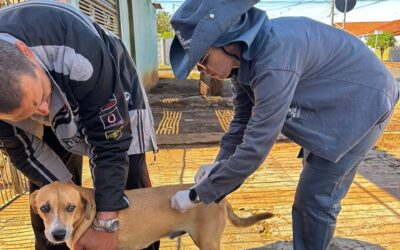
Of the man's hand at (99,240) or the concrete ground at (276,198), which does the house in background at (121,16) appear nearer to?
the concrete ground at (276,198)

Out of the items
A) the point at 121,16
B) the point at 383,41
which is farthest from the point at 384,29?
the point at 121,16

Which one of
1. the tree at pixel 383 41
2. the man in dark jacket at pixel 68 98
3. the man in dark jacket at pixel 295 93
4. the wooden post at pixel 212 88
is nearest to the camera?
the man in dark jacket at pixel 68 98

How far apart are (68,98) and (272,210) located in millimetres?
2347

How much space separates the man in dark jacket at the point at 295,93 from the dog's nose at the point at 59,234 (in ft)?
2.03

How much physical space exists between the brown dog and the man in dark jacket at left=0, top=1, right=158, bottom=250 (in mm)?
117

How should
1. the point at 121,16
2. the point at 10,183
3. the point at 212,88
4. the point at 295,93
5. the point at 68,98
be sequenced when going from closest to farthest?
the point at 68,98 → the point at 295,93 → the point at 10,183 → the point at 121,16 → the point at 212,88

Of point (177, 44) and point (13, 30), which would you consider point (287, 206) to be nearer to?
point (177, 44)

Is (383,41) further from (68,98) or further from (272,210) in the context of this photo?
(68,98)

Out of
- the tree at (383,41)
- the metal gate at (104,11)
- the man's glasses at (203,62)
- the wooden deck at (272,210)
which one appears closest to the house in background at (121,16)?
the metal gate at (104,11)

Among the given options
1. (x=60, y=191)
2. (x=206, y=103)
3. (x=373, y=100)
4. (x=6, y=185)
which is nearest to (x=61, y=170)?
(x=60, y=191)

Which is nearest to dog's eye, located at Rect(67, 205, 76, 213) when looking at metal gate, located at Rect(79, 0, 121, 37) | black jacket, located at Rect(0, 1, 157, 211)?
black jacket, located at Rect(0, 1, 157, 211)

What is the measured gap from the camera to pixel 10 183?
4477 millimetres

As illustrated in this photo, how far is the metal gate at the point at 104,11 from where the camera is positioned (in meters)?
6.14

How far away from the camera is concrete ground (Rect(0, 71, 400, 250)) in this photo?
3.14m
